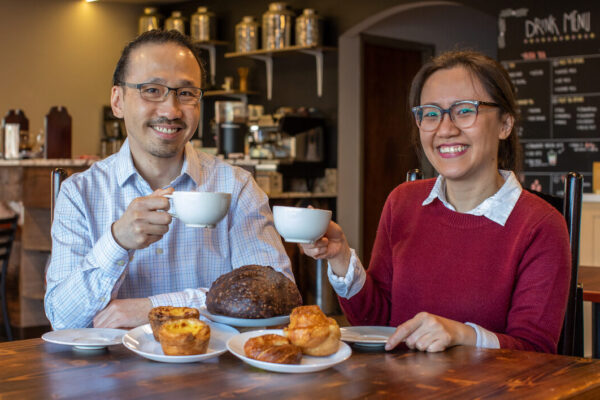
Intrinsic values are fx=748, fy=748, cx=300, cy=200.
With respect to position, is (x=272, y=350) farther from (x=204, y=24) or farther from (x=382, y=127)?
(x=204, y=24)

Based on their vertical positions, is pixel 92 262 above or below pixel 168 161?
below

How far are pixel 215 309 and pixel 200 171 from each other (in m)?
0.76

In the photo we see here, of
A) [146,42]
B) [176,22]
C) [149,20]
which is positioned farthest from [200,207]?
[149,20]

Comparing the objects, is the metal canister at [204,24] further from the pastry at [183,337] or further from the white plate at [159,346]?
the pastry at [183,337]

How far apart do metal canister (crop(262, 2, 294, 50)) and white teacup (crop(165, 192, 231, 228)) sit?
601 centimetres

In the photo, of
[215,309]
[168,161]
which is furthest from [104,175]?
[215,309]

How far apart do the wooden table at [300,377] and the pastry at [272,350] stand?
0.03 meters

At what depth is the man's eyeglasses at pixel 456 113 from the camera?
1.78 metres

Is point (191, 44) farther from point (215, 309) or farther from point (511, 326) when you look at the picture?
point (511, 326)

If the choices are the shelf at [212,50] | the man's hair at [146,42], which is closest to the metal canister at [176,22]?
the shelf at [212,50]

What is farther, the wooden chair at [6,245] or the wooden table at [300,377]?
the wooden chair at [6,245]

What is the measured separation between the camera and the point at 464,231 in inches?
71.6

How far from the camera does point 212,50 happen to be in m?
8.41

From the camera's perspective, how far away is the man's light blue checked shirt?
1793 millimetres
